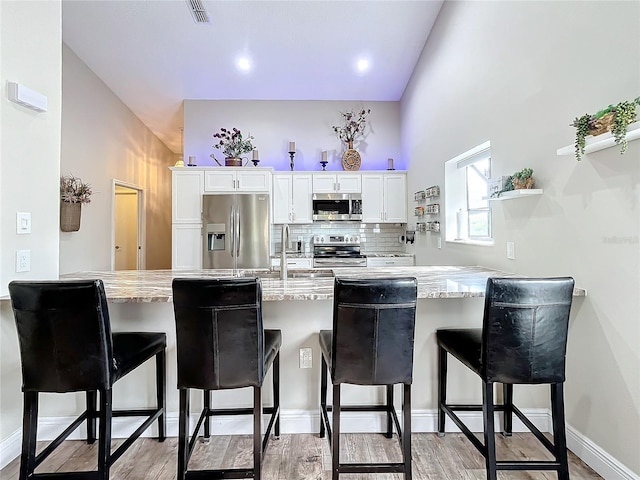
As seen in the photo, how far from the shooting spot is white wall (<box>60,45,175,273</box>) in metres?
4.30

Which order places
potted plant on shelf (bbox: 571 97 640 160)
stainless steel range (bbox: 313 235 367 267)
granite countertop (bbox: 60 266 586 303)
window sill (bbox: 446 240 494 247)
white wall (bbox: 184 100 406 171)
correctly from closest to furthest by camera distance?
potted plant on shelf (bbox: 571 97 640 160)
granite countertop (bbox: 60 266 586 303)
window sill (bbox: 446 240 494 247)
stainless steel range (bbox: 313 235 367 267)
white wall (bbox: 184 100 406 171)

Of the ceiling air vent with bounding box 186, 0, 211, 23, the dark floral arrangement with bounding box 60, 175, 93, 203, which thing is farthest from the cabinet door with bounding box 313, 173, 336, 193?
the dark floral arrangement with bounding box 60, 175, 93, 203

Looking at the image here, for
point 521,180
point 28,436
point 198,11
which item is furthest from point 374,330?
point 198,11

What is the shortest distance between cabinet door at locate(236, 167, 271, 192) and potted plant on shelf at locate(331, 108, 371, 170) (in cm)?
127

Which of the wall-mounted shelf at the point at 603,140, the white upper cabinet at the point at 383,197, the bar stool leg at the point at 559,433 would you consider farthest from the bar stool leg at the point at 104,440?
the white upper cabinet at the point at 383,197

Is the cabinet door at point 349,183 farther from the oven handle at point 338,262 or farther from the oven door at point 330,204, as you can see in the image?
the oven handle at point 338,262

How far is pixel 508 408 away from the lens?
2059 millimetres

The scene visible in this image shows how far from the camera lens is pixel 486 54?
2846 millimetres

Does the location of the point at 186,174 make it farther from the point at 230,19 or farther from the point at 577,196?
the point at 577,196

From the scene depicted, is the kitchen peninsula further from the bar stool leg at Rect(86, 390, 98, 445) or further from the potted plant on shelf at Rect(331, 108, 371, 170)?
the potted plant on shelf at Rect(331, 108, 371, 170)

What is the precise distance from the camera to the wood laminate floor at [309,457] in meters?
1.80

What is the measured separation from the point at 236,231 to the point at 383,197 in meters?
2.22

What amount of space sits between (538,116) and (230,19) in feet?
10.8

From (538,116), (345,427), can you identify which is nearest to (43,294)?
(345,427)
